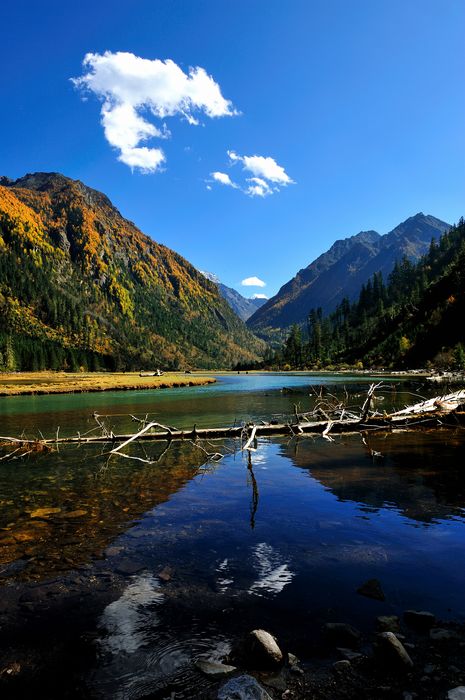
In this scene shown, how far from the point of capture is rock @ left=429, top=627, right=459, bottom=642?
21.0 feet

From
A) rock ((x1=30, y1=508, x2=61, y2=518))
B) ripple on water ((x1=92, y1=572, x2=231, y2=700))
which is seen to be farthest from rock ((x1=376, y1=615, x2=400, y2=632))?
rock ((x1=30, y1=508, x2=61, y2=518))

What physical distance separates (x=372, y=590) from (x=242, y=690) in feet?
13.1

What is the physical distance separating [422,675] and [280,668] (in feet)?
6.41

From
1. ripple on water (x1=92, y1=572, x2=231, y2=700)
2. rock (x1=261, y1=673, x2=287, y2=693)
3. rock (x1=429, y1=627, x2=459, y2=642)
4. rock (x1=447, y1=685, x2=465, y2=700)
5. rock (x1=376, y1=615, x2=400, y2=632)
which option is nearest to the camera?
rock (x1=447, y1=685, x2=465, y2=700)

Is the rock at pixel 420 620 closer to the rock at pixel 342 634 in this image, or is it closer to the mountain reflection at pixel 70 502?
the rock at pixel 342 634

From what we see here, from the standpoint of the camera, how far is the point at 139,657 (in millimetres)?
6270

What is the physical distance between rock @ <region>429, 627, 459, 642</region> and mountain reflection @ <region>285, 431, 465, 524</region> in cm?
556

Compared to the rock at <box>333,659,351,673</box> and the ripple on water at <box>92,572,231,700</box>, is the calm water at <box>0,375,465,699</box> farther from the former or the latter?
the rock at <box>333,659,351,673</box>

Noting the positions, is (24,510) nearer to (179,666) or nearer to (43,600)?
(43,600)

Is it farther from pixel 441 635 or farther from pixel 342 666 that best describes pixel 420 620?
pixel 342 666

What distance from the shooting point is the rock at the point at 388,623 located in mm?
6742

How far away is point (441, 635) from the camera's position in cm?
648

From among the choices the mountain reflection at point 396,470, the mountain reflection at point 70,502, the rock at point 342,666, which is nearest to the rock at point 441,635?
the rock at point 342,666

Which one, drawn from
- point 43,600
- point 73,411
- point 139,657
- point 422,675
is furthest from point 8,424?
point 422,675
